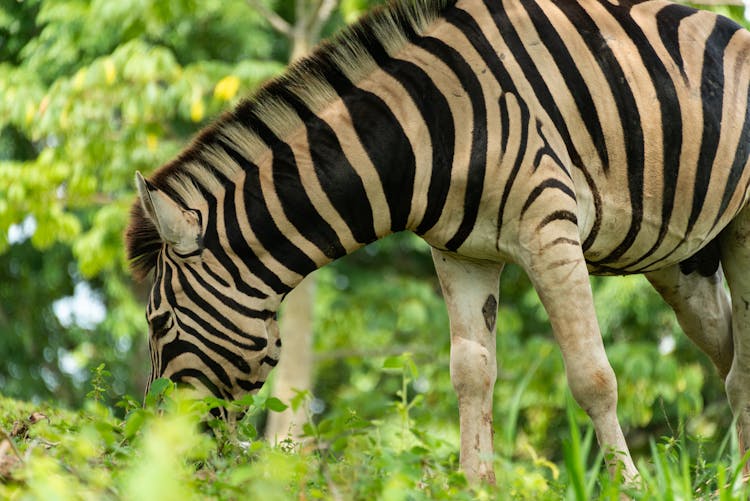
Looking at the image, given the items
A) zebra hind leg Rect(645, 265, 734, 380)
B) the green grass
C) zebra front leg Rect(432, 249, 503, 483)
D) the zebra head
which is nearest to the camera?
the green grass

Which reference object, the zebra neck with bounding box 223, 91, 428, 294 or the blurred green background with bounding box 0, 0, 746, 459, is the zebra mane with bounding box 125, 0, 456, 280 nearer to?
the zebra neck with bounding box 223, 91, 428, 294

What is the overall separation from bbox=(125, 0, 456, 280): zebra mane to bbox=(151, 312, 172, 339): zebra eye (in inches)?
13.3

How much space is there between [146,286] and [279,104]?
1274 cm

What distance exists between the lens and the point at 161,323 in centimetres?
420

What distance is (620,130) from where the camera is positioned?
436cm

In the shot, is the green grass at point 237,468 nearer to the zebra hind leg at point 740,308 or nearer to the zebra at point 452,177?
the zebra at point 452,177

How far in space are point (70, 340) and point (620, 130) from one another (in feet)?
51.2

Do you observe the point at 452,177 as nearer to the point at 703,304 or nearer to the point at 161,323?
the point at 161,323

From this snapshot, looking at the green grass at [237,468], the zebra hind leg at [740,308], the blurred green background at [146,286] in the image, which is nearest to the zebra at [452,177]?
the zebra hind leg at [740,308]

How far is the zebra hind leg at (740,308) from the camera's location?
5.04 metres

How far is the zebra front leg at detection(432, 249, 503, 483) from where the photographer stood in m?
4.46

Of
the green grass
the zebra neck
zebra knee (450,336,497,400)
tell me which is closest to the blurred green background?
zebra knee (450,336,497,400)

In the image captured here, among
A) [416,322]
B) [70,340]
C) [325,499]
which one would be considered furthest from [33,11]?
[325,499]

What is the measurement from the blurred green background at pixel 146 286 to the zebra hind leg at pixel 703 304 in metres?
2.33
